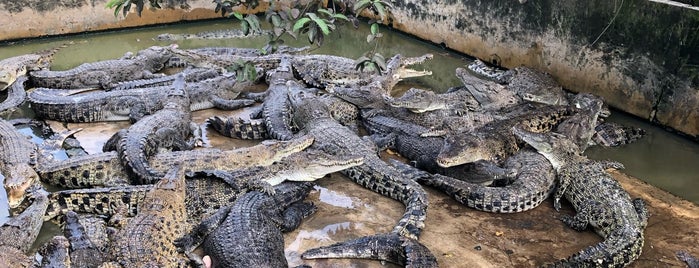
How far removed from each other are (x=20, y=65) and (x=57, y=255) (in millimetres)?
5084

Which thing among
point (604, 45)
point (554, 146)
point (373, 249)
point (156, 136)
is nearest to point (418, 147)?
point (554, 146)

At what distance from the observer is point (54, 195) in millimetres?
4340

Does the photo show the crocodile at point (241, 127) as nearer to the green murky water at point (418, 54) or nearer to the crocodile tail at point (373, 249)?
the green murky water at point (418, 54)

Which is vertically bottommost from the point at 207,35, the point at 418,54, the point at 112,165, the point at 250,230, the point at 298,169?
the point at 207,35

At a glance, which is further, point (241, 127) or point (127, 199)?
point (241, 127)

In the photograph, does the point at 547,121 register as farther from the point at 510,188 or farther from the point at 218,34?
the point at 218,34

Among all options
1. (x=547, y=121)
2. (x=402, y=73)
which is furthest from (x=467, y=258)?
(x=402, y=73)

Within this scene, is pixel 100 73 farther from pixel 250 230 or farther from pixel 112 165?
pixel 250 230

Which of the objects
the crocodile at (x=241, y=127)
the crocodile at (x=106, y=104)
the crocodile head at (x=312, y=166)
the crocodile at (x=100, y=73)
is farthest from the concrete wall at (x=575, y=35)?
the crocodile head at (x=312, y=166)

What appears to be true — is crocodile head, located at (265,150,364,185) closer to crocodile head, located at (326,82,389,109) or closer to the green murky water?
the green murky water

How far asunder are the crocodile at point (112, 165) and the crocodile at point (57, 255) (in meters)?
1.29

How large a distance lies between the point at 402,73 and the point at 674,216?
378cm

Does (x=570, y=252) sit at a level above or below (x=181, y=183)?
below

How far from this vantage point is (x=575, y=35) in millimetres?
7039
